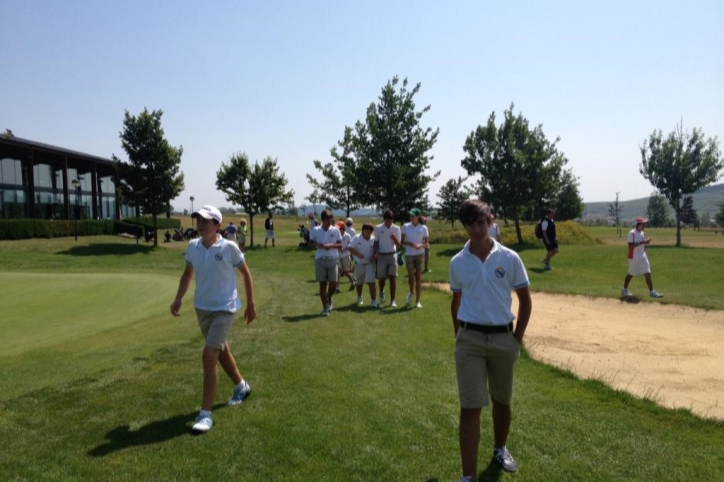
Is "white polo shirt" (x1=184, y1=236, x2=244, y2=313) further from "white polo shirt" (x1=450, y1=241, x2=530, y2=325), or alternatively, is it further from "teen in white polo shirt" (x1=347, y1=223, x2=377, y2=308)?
"teen in white polo shirt" (x1=347, y1=223, x2=377, y2=308)

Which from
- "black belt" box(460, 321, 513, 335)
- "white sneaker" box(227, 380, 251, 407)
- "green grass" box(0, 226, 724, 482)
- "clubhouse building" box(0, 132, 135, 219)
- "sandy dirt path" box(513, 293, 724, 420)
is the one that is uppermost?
"clubhouse building" box(0, 132, 135, 219)

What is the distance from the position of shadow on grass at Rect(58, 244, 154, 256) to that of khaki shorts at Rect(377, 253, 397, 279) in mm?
23680

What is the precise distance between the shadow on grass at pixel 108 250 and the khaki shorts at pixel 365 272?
2323cm

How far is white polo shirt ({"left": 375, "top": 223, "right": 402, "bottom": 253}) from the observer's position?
12609 millimetres

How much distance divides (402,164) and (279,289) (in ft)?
67.5

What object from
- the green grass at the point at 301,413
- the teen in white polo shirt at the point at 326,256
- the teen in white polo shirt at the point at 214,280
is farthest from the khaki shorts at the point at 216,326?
the teen in white polo shirt at the point at 326,256

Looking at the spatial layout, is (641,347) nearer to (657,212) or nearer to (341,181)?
(341,181)

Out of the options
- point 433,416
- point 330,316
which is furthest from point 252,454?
point 330,316

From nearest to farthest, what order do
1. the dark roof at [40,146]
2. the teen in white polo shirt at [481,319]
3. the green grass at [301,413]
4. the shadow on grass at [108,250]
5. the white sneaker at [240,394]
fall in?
the teen in white polo shirt at [481,319] → the green grass at [301,413] → the white sneaker at [240,394] → the shadow on grass at [108,250] → the dark roof at [40,146]

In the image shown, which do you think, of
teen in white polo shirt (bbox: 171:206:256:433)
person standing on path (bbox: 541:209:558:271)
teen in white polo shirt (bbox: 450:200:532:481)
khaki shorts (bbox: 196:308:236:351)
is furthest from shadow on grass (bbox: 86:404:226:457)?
person standing on path (bbox: 541:209:558:271)

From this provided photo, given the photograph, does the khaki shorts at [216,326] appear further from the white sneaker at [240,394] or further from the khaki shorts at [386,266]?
the khaki shorts at [386,266]

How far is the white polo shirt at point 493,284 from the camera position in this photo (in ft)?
13.8

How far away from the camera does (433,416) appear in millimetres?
5488

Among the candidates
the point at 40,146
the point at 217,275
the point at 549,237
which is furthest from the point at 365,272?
the point at 40,146
